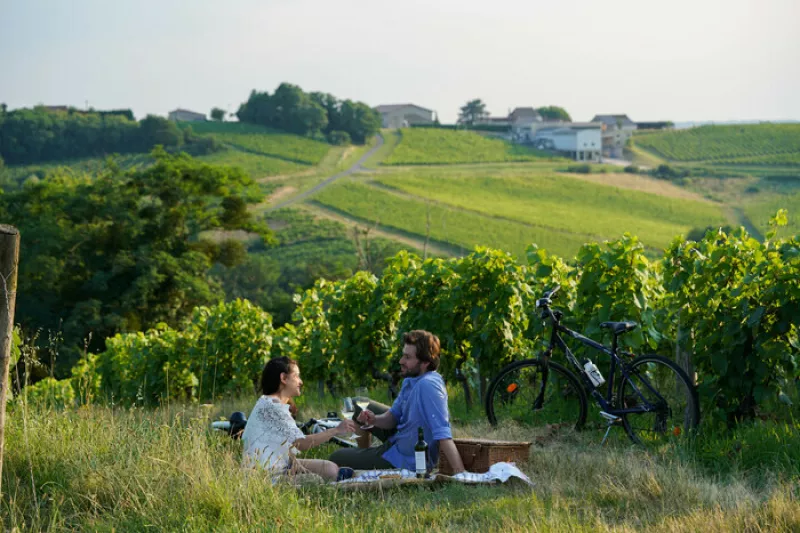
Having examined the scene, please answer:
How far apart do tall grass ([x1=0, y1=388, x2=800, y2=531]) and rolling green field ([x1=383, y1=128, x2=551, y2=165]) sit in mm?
105190

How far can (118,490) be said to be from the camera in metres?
4.93

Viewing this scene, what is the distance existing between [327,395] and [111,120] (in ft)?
335

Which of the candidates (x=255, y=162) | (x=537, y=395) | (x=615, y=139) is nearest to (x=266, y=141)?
(x=255, y=162)

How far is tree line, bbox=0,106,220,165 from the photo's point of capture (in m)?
100

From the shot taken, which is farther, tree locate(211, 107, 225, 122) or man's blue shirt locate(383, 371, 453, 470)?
tree locate(211, 107, 225, 122)

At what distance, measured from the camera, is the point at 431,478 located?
222 inches

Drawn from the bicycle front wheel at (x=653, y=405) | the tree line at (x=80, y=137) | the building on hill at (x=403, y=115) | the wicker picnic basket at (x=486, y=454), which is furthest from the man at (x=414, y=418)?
the building on hill at (x=403, y=115)

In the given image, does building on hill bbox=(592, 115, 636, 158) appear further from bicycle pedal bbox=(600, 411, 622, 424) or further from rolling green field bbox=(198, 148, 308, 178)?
bicycle pedal bbox=(600, 411, 622, 424)

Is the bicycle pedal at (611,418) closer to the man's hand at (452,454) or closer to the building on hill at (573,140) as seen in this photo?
the man's hand at (452,454)

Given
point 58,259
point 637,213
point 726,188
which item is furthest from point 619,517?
point 726,188

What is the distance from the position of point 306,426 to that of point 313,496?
1603 millimetres

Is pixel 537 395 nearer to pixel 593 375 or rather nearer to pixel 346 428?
pixel 593 375

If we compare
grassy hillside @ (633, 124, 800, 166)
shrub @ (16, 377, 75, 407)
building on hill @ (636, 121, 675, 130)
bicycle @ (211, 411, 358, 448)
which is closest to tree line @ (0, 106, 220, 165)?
grassy hillside @ (633, 124, 800, 166)

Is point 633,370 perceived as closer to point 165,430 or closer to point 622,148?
point 165,430
